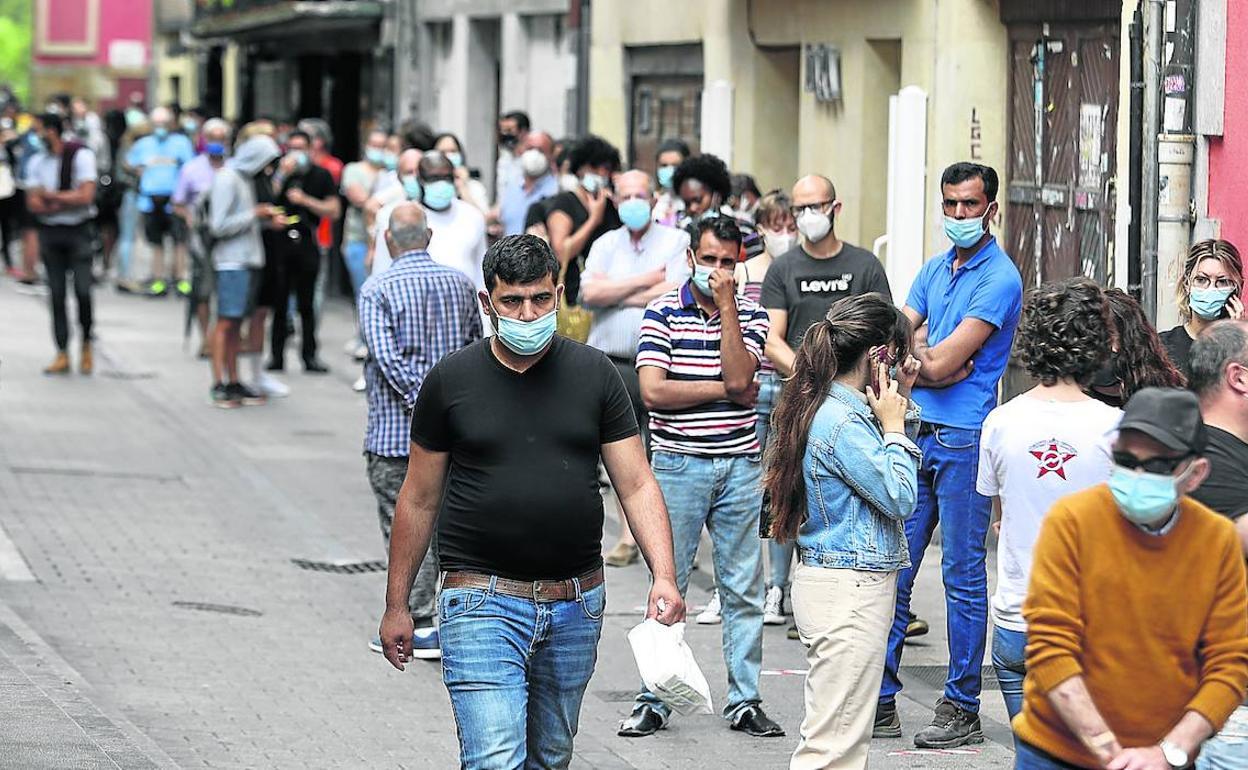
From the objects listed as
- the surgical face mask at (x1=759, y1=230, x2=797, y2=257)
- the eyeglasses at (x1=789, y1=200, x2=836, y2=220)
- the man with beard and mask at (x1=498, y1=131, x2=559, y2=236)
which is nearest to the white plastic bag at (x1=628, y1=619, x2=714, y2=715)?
the eyeglasses at (x1=789, y1=200, x2=836, y2=220)

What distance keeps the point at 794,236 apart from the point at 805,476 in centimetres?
471

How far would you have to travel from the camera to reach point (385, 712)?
874 cm

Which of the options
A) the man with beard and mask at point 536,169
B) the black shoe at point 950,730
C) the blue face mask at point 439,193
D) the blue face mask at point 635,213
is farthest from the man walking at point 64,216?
the black shoe at point 950,730

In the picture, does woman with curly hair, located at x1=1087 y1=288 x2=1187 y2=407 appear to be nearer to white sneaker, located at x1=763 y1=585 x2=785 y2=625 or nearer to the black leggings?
white sneaker, located at x1=763 y1=585 x2=785 y2=625

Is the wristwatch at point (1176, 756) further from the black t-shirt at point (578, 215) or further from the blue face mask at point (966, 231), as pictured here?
the black t-shirt at point (578, 215)

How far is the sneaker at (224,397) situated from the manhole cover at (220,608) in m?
7.39

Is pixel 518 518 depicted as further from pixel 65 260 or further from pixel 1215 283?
pixel 65 260

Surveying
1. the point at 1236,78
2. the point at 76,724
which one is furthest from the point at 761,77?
the point at 76,724

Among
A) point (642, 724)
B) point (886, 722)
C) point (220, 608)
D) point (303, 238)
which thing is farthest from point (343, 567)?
point (303, 238)

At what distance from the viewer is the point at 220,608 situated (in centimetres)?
1072

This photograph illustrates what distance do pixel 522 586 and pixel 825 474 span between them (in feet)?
3.88

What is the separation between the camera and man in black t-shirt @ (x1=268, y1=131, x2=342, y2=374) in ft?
64.1

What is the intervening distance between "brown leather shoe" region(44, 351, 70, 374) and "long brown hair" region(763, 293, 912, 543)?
13818mm

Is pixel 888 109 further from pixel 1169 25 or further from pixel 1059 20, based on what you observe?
pixel 1169 25
